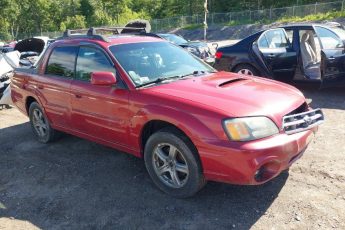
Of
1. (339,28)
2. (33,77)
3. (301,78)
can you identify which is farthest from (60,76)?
(339,28)

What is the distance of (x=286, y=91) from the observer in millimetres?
4207

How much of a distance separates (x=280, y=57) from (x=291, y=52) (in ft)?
0.86

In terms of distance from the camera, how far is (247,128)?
11.3 feet

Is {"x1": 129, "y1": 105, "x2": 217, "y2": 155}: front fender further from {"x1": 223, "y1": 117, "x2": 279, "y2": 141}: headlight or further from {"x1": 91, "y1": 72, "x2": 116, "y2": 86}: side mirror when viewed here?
{"x1": 91, "y1": 72, "x2": 116, "y2": 86}: side mirror

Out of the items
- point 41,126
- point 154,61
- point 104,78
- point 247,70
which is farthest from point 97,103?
point 247,70

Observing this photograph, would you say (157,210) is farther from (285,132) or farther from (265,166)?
(285,132)

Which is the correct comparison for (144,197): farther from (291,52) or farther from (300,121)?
(291,52)

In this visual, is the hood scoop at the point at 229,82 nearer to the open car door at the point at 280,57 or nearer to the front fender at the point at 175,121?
the front fender at the point at 175,121

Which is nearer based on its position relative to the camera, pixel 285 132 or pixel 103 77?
pixel 285 132

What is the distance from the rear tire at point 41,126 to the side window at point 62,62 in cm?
75

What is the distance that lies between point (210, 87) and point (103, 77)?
3.90 ft

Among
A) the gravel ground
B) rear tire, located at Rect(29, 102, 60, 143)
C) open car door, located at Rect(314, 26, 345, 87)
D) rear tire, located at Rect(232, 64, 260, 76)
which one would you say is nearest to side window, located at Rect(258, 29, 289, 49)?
rear tire, located at Rect(232, 64, 260, 76)

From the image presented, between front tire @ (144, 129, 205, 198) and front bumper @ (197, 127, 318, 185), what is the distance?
0.16 meters

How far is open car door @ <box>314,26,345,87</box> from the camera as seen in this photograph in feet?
23.9
